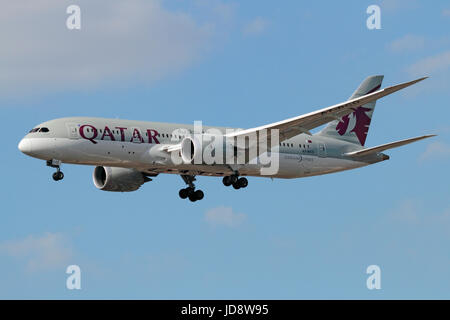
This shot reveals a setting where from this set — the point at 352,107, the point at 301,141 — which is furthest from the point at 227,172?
the point at 352,107

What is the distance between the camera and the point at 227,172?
6600cm

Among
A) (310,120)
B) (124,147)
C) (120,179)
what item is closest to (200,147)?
(124,147)

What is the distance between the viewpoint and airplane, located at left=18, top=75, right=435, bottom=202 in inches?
2386

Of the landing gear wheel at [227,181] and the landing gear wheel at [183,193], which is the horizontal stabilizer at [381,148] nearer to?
the landing gear wheel at [227,181]

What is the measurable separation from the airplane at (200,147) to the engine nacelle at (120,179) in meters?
0.07

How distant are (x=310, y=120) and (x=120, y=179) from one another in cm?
1433

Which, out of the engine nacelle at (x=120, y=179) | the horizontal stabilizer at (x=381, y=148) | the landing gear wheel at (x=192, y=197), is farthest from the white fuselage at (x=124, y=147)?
the horizontal stabilizer at (x=381, y=148)

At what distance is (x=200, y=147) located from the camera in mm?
62719

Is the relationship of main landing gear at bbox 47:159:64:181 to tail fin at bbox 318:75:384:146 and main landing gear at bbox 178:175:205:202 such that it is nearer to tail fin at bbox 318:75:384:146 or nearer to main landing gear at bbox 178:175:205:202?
main landing gear at bbox 178:175:205:202

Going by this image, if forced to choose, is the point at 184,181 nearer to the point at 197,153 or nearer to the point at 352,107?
the point at 197,153

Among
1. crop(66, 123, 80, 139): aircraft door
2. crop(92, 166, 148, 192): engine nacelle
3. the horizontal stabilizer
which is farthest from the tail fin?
crop(66, 123, 80, 139): aircraft door

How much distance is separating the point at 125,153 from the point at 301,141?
13.2 meters

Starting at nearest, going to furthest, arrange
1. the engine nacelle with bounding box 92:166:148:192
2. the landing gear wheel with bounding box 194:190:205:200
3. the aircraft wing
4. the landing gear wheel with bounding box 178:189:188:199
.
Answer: the aircraft wing < the engine nacelle with bounding box 92:166:148:192 < the landing gear wheel with bounding box 194:190:205:200 < the landing gear wheel with bounding box 178:189:188:199

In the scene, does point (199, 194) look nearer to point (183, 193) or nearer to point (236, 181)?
point (183, 193)
